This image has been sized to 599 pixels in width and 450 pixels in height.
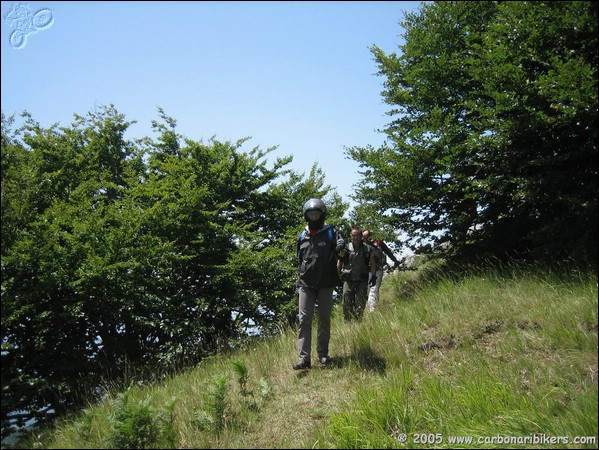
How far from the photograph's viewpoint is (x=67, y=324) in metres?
6.67

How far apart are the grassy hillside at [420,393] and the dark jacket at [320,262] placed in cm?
109

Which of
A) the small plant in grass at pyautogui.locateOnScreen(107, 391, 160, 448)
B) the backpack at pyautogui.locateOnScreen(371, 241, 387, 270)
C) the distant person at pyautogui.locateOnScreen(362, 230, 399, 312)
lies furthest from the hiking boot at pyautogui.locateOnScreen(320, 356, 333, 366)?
the backpack at pyautogui.locateOnScreen(371, 241, 387, 270)

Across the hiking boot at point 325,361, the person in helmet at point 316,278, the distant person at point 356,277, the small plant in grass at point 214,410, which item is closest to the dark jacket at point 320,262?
the person in helmet at point 316,278

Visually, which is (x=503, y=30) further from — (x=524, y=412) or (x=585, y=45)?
(x=524, y=412)

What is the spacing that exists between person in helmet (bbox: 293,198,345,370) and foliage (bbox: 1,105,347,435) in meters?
2.61

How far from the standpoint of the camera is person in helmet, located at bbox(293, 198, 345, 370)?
5.10 meters

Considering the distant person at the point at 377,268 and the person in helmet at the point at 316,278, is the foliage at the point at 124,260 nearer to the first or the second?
the distant person at the point at 377,268

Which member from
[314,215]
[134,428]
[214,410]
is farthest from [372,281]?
[134,428]

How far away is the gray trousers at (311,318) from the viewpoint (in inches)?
201

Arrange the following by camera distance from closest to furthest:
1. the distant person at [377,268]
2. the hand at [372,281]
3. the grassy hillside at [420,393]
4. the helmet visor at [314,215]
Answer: the grassy hillside at [420,393]
the helmet visor at [314,215]
the distant person at [377,268]
the hand at [372,281]

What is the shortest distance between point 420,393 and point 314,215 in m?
2.49

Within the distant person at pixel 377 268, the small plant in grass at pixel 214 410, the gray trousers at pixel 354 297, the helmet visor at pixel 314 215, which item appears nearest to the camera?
the small plant in grass at pixel 214 410

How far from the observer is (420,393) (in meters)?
4.13

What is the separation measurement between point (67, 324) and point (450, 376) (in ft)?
20.4
